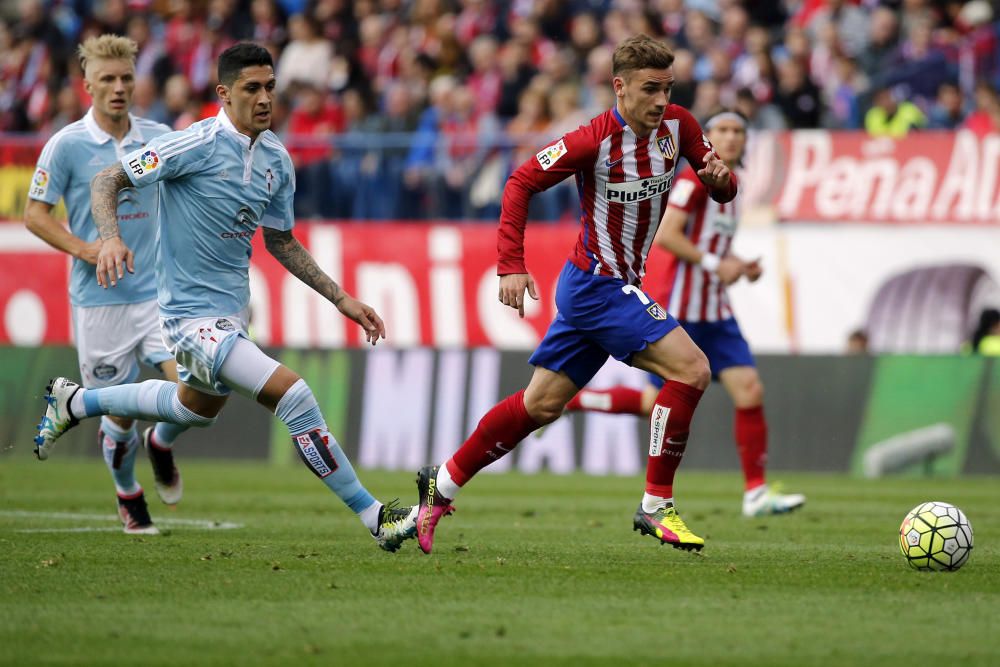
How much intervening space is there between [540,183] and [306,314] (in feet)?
41.2

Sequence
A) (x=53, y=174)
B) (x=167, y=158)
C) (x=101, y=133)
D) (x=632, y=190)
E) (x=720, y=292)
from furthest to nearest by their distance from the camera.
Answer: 1. (x=720, y=292)
2. (x=101, y=133)
3. (x=53, y=174)
4. (x=632, y=190)
5. (x=167, y=158)

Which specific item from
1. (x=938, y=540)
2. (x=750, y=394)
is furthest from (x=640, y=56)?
(x=750, y=394)

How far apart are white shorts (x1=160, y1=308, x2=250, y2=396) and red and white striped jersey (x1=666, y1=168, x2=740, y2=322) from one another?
420 cm

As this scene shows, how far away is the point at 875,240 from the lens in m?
18.7

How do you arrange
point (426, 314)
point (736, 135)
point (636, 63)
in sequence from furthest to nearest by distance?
point (426, 314) → point (736, 135) → point (636, 63)

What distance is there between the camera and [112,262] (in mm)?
7266

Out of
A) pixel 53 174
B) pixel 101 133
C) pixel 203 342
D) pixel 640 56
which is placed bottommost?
pixel 203 342

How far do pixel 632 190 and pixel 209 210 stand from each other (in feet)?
7.03

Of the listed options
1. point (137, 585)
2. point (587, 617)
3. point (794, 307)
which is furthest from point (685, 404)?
point (794, 307)

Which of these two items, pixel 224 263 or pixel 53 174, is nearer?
pixel 224 263

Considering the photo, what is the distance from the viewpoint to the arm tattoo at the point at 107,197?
7.49 metres

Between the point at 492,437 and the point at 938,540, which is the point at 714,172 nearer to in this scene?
the point at 492,437

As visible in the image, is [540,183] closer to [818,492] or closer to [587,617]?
[587,617]

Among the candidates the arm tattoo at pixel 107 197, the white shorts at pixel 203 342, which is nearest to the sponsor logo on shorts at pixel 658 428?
the white shorts at pixel 203 342
